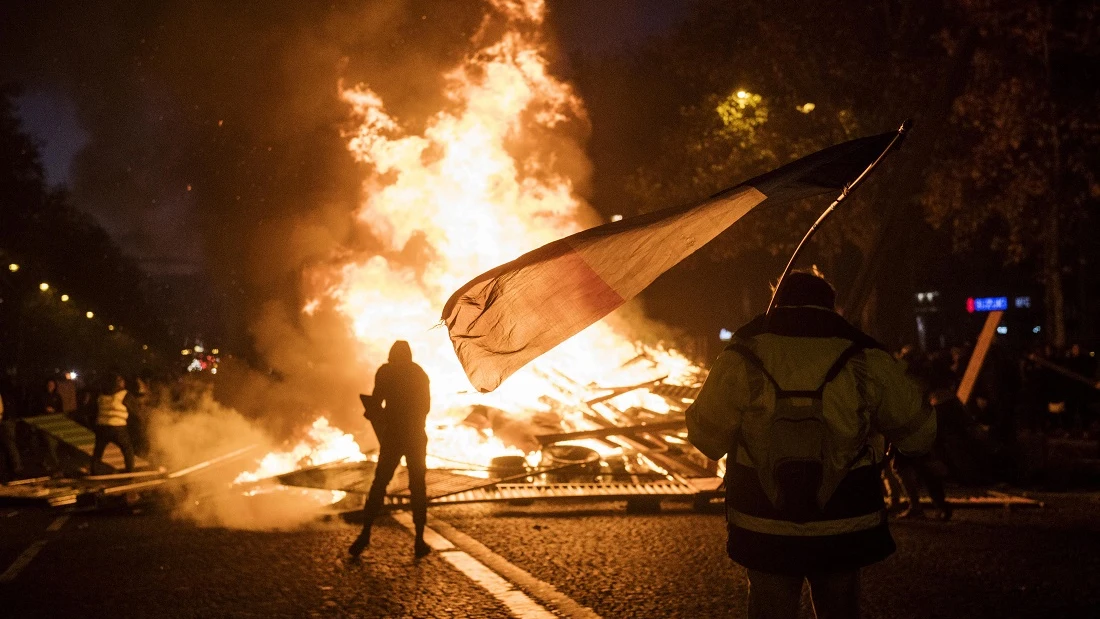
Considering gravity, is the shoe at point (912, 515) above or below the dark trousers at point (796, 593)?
below

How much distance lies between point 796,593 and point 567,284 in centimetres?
154

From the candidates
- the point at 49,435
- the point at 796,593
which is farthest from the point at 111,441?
the point at 796,593

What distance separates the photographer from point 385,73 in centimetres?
1777

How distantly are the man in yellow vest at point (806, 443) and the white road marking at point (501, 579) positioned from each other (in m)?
2.53

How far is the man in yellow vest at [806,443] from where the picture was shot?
3.26m

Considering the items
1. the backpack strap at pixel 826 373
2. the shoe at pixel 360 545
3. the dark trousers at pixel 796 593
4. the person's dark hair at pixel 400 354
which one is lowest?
the shoe at pixel 360 545

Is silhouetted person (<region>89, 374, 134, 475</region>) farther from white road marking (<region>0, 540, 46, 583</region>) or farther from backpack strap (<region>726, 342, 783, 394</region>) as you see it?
backpack strap (<region>726, 342, 783, 394</region>)

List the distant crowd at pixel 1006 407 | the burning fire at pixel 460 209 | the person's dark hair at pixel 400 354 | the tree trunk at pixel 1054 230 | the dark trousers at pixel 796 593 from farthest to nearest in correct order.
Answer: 1. the tree trunk at pixel 1054 230
2. the burning fire at pixel 460 209
3. the distant crowd at pixel 1006 407
4. the person's dark hair at pixel 400 354
5. the dark trousers at pixel 796 593

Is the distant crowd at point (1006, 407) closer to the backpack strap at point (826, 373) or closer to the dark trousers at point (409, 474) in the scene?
the dark trousers at point (409, 474)

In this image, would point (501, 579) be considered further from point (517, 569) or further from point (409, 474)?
point (409, 474)

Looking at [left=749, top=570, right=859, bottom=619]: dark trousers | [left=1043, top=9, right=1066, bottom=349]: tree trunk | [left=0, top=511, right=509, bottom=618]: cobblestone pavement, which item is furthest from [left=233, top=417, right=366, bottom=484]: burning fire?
[left=1043, top=9, right=1066, bottom=349]: tree trunk

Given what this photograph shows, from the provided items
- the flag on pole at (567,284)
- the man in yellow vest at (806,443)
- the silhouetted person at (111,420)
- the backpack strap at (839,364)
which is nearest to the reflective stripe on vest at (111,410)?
the silhouetted person at (111,420)

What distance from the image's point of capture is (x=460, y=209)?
1659 centimetres

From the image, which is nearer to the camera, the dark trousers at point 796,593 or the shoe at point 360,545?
the dark trousers at point 796,593
